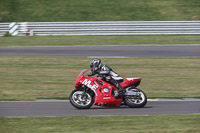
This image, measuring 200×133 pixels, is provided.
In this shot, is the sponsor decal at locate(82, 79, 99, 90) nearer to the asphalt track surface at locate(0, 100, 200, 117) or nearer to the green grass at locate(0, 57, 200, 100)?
the asphalt track surface at locate(0, 100, 200, 117)

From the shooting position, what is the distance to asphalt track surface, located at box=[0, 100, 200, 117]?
1020 centimetres

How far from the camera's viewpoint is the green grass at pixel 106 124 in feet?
27.0

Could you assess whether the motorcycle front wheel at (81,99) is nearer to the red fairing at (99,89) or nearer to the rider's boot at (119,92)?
the red fairing at (99,89)

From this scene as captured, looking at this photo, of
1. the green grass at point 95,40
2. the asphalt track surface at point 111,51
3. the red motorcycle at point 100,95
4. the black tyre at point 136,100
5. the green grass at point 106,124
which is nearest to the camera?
the green grass at point 106,124

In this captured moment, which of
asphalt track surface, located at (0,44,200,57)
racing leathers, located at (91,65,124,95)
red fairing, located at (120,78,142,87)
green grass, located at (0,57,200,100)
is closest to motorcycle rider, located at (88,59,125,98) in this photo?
racing leathers, located at (91,65,124,95)

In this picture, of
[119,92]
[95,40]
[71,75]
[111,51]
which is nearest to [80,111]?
[119,92]

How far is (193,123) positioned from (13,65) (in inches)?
442

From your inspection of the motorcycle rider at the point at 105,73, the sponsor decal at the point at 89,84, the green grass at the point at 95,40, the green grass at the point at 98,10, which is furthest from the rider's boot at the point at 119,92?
the green grass at the point at 98,10

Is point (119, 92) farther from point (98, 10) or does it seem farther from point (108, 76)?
point (98, 10)

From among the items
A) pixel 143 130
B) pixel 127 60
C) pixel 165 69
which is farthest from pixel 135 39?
pixel 143 130

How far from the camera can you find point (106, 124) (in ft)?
28.7

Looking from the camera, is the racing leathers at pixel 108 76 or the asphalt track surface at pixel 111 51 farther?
the asphalt track surface at pixel 111 51

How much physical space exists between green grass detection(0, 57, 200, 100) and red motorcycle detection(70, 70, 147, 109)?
190 centimetres

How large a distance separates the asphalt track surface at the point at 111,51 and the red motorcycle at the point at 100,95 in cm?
915
